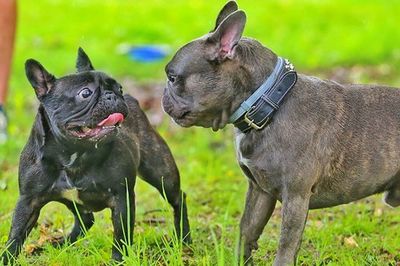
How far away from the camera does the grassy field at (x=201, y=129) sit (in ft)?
17.5

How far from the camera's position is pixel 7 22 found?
27.2 ft

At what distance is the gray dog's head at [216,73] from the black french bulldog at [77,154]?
1.33 ft

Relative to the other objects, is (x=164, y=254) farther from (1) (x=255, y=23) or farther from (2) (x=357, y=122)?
(1) (x=255, y=23)

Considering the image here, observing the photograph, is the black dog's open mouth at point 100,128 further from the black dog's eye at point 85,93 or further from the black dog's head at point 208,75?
the black dog's head at point 208,75

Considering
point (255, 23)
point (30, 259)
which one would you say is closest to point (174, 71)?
point (30, 259)

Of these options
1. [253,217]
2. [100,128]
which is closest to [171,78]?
[100,128]

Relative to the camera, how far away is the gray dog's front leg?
4.62 metres

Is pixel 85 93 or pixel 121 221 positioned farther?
pixel 121 221

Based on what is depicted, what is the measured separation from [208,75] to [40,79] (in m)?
0.98

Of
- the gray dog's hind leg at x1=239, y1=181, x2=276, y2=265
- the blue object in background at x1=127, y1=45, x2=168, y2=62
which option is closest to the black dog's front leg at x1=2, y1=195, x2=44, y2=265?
the gray dog's hind leg at x1=239, y1=181, x2=276, y2=265

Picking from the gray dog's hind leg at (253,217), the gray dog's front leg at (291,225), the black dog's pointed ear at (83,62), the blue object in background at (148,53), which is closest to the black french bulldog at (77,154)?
the black dog's pointed ear at (83,62)

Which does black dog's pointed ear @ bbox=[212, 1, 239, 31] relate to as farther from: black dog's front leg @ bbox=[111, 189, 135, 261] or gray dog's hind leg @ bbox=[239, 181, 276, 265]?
black dog's front leg @ bbox=[111, 189, 135, 261]

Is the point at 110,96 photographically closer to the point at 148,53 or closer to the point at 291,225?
the point at 291,225

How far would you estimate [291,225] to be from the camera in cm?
465
